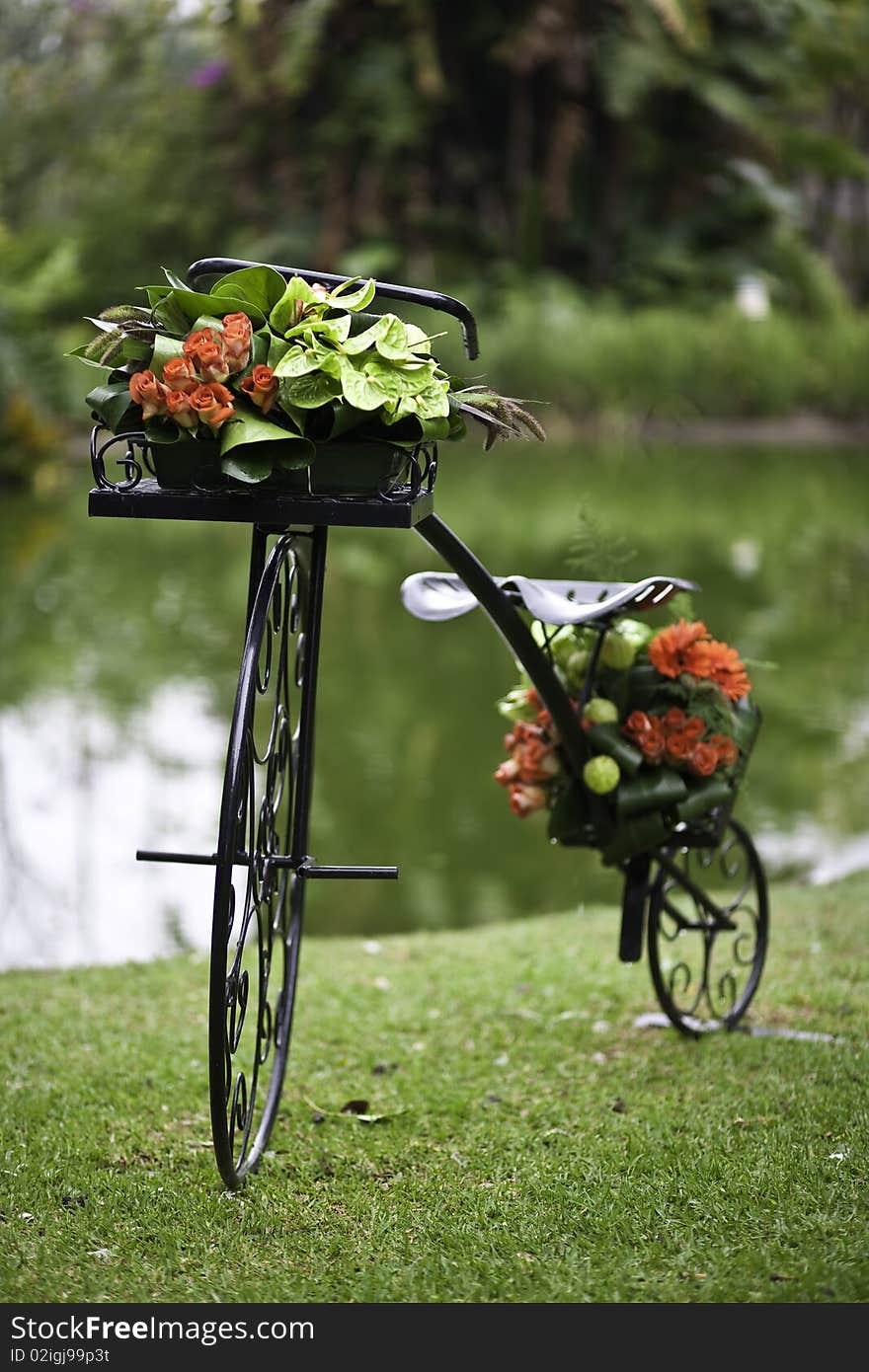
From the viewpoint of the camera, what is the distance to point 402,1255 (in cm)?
229

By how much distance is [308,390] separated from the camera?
2166mm

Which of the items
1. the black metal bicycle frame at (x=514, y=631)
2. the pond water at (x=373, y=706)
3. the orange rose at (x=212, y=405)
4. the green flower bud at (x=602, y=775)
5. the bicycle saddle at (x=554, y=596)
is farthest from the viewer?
the pond water at (x=373, y=706)

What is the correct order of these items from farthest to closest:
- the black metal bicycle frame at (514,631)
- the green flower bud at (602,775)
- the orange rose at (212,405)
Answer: the green flower bud at (602,775) → the black metal bicycle frame at (514,631) → the orange rose at (212,405)

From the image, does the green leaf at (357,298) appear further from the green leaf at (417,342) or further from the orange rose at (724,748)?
the orange rose at (724,748)

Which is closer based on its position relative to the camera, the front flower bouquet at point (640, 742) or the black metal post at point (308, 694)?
the black metal post at point (308, 694)

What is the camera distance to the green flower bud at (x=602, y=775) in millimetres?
2893

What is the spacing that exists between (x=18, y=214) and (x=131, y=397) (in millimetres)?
17076

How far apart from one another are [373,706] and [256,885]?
13.0 feet

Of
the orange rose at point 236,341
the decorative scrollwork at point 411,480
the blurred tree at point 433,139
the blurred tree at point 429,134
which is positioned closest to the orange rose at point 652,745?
the decorative scrollwork at point 411,480

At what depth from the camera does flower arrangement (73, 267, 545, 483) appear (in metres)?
2.14

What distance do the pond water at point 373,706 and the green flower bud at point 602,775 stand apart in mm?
358

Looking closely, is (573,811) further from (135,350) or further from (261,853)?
(135,350)

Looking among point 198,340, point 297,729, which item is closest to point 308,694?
point 297,729
